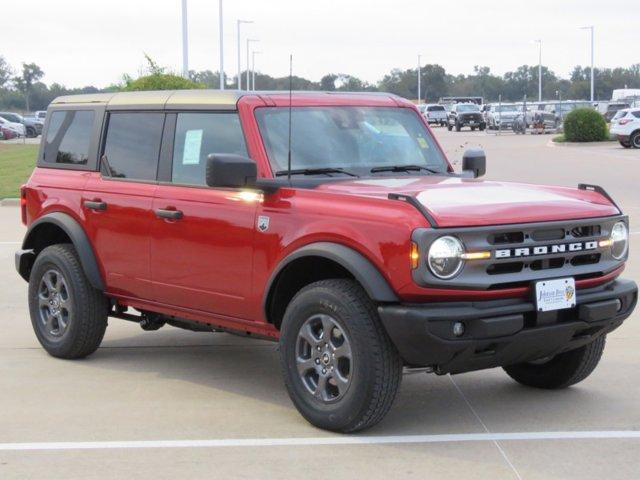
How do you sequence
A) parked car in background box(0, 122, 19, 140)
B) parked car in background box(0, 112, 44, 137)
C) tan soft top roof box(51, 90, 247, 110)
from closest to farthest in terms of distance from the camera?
tan soft top roof box(51, 90, 247, 110) < parked car in background box(0, 122, 19, 140) < parked car in background box(0, 112, 44, 137)

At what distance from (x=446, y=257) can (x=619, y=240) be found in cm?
137

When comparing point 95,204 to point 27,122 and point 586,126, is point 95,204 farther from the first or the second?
point 27,122

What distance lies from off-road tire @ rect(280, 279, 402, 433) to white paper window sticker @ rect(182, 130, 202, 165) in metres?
1.41

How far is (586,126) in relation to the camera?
45781 mm

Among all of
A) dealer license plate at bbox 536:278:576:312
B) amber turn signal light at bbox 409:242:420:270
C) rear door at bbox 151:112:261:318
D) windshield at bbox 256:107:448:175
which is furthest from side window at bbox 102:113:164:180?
dealer license plate at bbox 536:278:576:312

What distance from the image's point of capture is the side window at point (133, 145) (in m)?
7.49

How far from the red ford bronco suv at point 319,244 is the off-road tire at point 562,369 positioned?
0.01 m

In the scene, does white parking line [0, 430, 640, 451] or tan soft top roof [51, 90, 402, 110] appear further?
tan soft top roof [51, 90, 402, 110]

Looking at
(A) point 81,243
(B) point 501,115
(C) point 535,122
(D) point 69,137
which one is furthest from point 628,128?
(A) point 81,243

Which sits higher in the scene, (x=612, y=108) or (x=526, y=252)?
(x=612, y=108)

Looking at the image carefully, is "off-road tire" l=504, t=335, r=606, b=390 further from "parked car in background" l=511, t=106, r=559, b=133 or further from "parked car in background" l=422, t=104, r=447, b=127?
"parked car in background" l=422, t=104, r=447, b=127

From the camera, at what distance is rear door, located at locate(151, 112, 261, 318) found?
665cm

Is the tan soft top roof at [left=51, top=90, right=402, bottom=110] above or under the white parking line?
above

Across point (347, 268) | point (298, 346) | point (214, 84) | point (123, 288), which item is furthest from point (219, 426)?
point (214, 84)
